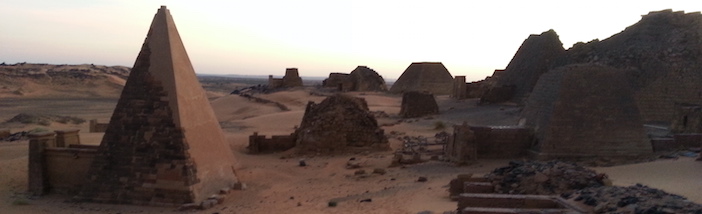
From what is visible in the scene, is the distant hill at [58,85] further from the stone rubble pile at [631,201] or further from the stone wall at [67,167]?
the stone rubble pile at [631,201]

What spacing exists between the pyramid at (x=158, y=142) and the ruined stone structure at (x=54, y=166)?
53 cm

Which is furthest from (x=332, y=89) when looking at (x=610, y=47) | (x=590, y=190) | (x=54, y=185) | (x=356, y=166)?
(x=590, y=190)

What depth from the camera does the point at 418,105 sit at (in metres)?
27.2

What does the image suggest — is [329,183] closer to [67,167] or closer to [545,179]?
[545,179]

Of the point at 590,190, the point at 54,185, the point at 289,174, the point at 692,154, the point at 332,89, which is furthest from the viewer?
the point at 332,89

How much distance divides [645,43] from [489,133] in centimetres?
1539

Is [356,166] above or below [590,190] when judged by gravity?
below

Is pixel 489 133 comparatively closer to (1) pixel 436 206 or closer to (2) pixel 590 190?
(1) pixel 436 206

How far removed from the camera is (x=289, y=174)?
12.8 meters

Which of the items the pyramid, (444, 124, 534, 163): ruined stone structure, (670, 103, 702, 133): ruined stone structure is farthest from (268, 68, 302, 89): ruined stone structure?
the pyramid

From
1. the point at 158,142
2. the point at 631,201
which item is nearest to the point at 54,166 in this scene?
the point at 158,142

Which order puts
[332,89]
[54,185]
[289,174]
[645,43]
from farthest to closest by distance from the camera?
[332,89] → [645,43] → [289,174] → [54,185]

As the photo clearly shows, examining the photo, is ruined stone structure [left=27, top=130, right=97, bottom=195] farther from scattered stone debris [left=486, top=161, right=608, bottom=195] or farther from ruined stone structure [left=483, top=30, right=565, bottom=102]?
ruined stone structure [left=483, top=30, right=565, bottom=102]

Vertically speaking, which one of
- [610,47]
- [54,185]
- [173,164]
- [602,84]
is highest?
[610,47]
